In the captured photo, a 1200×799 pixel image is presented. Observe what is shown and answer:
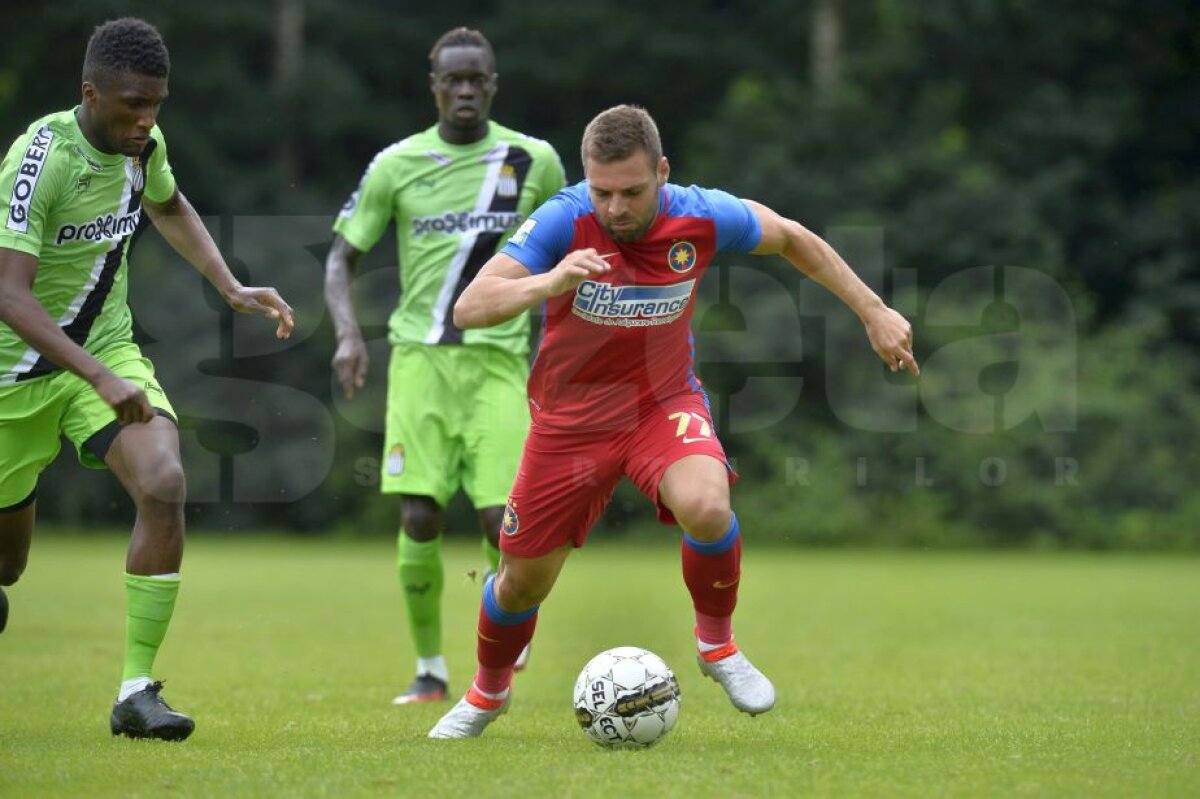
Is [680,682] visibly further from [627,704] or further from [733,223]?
[733,223]

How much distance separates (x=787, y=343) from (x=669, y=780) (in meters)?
16.7

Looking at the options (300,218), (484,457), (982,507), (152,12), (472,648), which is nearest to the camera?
(484,457)

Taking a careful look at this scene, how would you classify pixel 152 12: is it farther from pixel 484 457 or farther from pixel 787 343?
pixel 484 457

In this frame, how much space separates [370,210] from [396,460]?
125 centimetres

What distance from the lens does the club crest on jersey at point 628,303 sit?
5820 mm

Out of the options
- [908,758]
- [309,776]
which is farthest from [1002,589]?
[309,776]

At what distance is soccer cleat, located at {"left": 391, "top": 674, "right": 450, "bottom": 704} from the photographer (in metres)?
7.44

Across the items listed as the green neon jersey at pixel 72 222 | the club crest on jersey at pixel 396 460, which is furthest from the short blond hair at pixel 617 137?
the club crest on jersey at pixel 396 460

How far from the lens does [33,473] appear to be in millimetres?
6156

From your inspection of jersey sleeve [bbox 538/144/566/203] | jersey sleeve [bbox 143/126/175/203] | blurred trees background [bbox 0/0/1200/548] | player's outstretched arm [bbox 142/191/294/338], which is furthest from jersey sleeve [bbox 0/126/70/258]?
blurred trees background [bbox 0/0/1200/548]

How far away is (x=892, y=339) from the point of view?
5793mm

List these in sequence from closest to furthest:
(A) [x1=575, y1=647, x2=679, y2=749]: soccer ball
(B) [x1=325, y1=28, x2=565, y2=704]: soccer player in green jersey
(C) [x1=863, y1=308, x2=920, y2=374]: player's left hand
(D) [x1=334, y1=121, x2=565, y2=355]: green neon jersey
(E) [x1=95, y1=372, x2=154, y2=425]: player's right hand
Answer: (E) [x1=95, y1=372, x2=154, y2=425]: player's right hand, (A) [x1=575, y1=647, x2=679, y2=749]: soccer ball, (C) [x1=863, y1=308, x2=920, y2=374]: player's left hand, (B) [x1=325, y1=28, x2=565, y2=704]: soccer player in green jersey, (D) [x1=334, y1=121, x2=565, y2=355]: green neon jersey

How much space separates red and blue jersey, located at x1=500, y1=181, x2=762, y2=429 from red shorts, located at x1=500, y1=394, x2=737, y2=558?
0.22ft

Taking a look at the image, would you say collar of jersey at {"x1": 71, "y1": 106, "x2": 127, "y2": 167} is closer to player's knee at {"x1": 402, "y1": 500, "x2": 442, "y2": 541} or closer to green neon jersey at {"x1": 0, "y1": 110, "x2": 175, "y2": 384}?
green neon jersey at {"x1": 0, "y1": 110, "x2": 175, "y2": 384}
